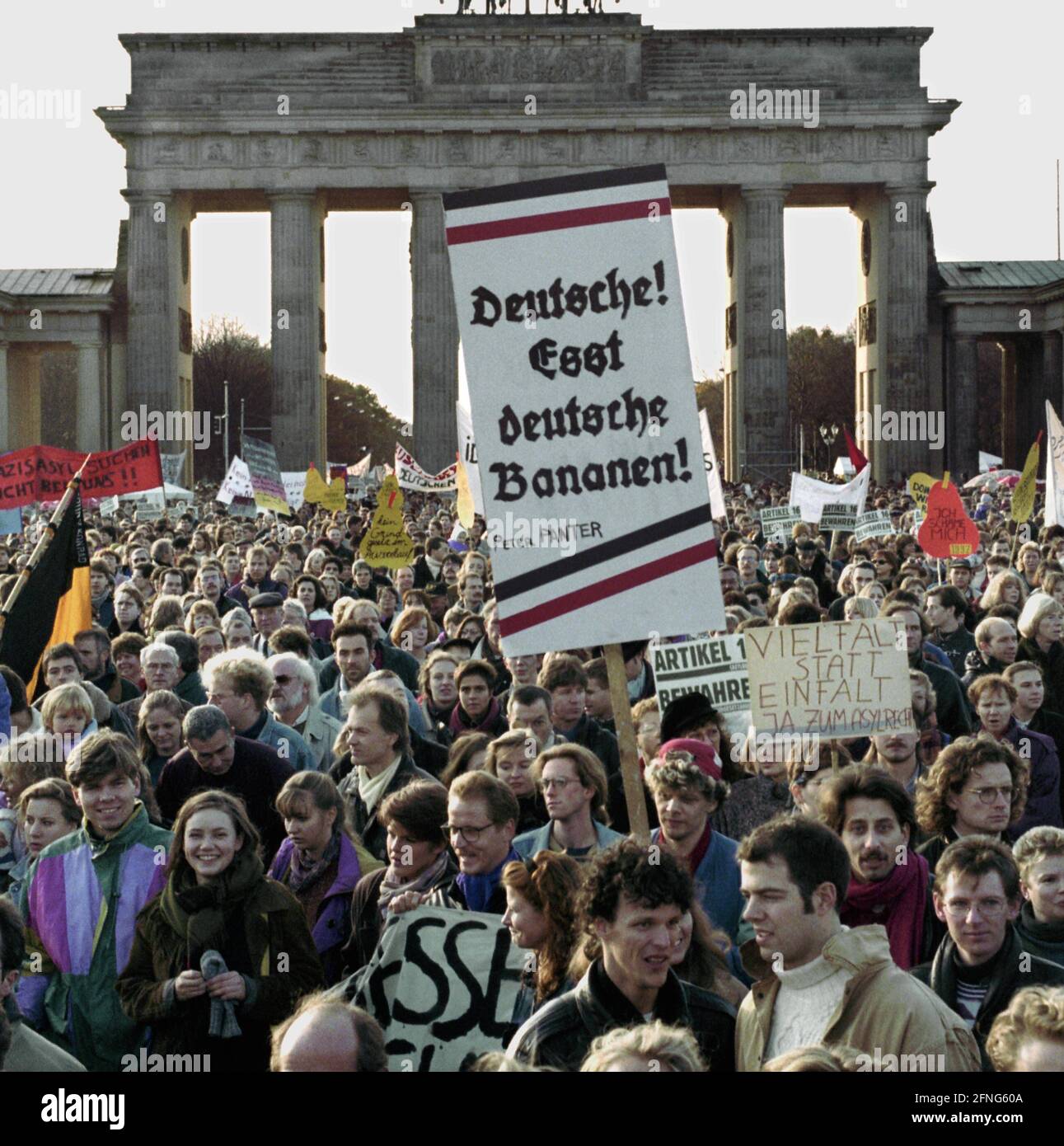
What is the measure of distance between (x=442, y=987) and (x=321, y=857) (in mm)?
1887

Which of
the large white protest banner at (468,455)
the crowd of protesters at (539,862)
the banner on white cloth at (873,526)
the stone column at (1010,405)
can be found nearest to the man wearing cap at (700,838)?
the crowd of protesters at (539,862)

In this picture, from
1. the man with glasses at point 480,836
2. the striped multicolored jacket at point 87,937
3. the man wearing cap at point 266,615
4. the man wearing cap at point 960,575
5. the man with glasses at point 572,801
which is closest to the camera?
the man with glasses at point 480,836

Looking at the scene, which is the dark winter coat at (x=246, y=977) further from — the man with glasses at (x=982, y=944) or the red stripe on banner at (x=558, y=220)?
the red stripe on banner at (x=558, y=220)

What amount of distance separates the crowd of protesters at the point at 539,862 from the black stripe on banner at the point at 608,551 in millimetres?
640

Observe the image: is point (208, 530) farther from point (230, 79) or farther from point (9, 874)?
point (230, 79)

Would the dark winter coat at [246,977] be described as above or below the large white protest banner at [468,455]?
below

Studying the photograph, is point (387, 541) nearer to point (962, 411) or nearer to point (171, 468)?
point (171, 468)

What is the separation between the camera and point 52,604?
13.1 metres

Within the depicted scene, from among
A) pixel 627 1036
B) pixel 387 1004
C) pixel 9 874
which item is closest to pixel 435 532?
pixel 9 874

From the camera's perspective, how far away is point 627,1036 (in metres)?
4.62

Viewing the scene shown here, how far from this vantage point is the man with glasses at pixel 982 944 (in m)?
6.45

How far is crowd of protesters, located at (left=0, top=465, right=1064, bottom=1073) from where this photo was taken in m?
5.69

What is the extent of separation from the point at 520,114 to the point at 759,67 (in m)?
8.03

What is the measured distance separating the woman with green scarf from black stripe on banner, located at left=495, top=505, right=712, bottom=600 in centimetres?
132
